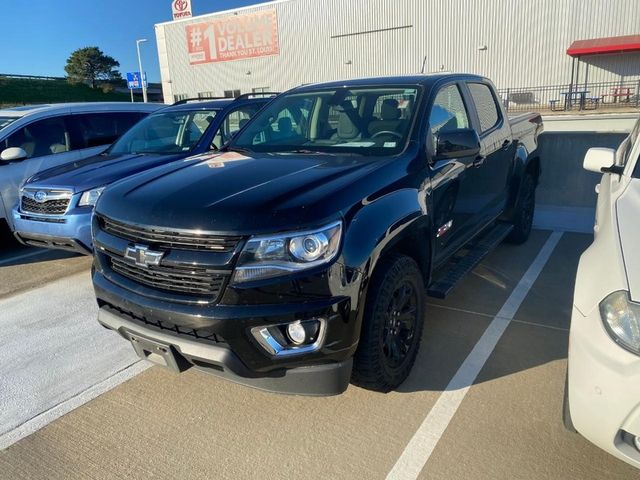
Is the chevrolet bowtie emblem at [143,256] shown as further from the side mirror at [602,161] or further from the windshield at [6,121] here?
the windshield at [6,121]

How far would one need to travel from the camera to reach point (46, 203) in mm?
5172

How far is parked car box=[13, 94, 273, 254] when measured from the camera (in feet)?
16.4

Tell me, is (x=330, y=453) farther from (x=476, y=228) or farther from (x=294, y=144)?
(x=476, y=228)

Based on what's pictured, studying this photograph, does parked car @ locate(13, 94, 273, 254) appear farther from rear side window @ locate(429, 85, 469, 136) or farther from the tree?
the tree

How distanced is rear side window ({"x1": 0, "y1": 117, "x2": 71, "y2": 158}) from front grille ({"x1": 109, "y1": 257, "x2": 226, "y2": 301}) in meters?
4.81

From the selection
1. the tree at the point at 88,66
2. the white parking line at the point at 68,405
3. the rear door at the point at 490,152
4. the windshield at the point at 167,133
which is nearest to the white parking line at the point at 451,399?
the rear door at the point at 490,152

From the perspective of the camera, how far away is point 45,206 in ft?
17.0

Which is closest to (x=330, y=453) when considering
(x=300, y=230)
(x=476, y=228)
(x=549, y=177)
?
(x=300, y=230)

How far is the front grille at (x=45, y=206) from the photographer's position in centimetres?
506

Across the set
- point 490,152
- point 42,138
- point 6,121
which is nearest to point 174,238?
point 490,152

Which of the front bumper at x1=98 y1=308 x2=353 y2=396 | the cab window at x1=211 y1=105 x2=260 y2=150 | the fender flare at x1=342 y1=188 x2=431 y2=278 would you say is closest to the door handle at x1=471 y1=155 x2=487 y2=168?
the fender flare at x1=342 y1=188 x2=431 y2=278

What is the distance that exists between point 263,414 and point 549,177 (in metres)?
5.86

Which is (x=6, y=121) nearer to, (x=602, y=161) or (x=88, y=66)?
(x=602, y=161)

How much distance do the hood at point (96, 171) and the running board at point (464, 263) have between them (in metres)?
3.27
